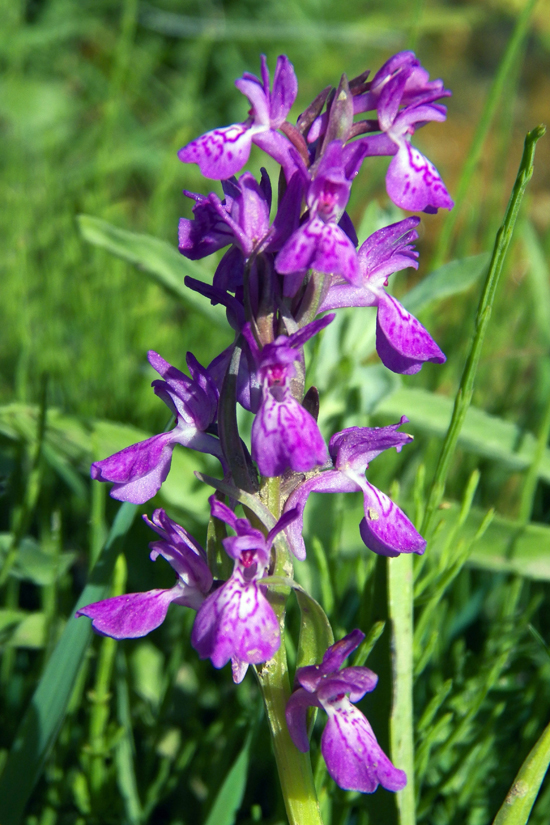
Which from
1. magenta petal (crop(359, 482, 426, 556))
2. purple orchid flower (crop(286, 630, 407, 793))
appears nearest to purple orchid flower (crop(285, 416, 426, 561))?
magenta petal (crop(359, 482, 426, 556))

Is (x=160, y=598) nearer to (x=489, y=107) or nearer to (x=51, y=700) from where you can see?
(x=51, y=700)

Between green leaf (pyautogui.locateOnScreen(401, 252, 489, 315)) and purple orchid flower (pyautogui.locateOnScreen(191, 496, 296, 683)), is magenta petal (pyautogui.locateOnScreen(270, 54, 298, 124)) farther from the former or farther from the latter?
green leaf (pyautogui.locateOnScreen(401, 252, 489, 315))

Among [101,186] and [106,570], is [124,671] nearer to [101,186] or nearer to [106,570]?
[106,570]

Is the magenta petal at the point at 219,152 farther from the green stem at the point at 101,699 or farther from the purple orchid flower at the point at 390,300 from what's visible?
the green stem at the point at 101,699

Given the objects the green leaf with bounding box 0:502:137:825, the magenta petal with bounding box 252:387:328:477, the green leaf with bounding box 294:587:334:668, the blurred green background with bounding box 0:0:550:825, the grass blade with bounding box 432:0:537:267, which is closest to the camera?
the magenta petal with bounding box 252:387:328:477

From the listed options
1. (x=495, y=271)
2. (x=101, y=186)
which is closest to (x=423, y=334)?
(x=495, y=271)
